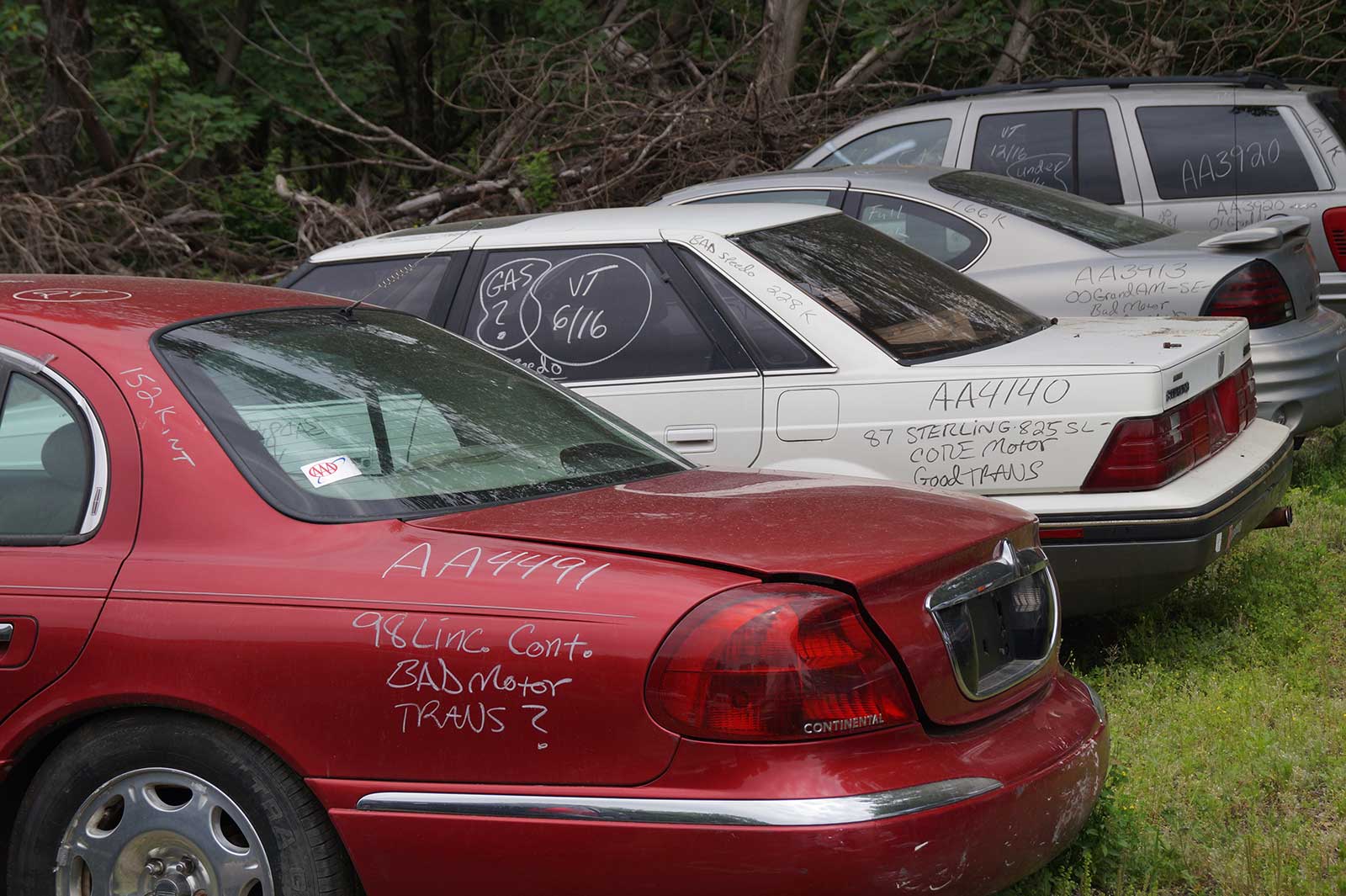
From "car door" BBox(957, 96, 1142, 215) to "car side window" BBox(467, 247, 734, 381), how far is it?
399 centimetres

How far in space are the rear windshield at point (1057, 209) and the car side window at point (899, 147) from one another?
1555 millimetres

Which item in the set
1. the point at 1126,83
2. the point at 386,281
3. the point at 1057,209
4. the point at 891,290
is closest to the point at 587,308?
the point at 386,281

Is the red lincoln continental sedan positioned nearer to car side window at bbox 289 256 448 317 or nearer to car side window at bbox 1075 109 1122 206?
car side window at bbox 289 256 448 317

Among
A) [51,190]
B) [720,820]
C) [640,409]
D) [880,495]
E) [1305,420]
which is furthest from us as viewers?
[51,190]

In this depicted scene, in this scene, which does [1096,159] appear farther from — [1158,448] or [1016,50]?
[1016,50]

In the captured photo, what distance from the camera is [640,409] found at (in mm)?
4988

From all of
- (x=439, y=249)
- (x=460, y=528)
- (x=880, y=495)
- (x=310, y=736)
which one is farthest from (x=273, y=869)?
(x=439, y=249)

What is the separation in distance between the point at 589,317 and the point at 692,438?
26.0 inches

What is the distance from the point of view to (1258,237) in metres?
6.24

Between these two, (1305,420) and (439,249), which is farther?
(1305,420)

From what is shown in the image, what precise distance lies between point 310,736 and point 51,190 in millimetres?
11532

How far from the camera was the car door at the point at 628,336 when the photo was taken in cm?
488

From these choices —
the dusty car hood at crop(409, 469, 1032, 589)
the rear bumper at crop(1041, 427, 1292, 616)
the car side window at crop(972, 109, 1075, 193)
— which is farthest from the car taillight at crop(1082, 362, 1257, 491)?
the car side window at crop(972, 109, 1075, 193)

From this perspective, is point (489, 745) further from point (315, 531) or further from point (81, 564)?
point (81, 564)
